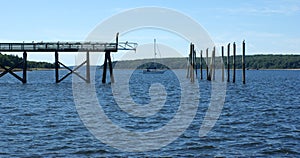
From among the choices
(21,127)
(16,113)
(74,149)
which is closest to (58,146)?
(74,149)

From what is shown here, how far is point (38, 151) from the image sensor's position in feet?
61.4

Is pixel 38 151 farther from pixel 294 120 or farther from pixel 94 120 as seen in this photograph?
pixel 294 120

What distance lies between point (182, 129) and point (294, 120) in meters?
7.28

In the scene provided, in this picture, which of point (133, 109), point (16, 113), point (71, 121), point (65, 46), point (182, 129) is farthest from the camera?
point (65, 46)

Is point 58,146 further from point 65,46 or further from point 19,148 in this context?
point 65,46

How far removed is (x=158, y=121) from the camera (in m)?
27.2

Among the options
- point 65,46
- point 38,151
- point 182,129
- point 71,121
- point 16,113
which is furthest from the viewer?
point 65,46

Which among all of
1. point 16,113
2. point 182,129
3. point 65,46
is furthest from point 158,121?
point 65,46

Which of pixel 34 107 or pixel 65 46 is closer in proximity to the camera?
pixel 34 107

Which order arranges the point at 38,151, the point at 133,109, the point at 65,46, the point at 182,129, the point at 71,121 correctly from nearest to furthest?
the point at 38,151 → the point at 182,129 → the point at 71,121 → the point at 133,109 → the point at 65,46

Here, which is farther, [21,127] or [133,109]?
[133,109]

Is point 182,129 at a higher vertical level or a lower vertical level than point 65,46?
lower

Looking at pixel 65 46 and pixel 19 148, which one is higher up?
pixel 65 46

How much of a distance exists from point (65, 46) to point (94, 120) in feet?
110
